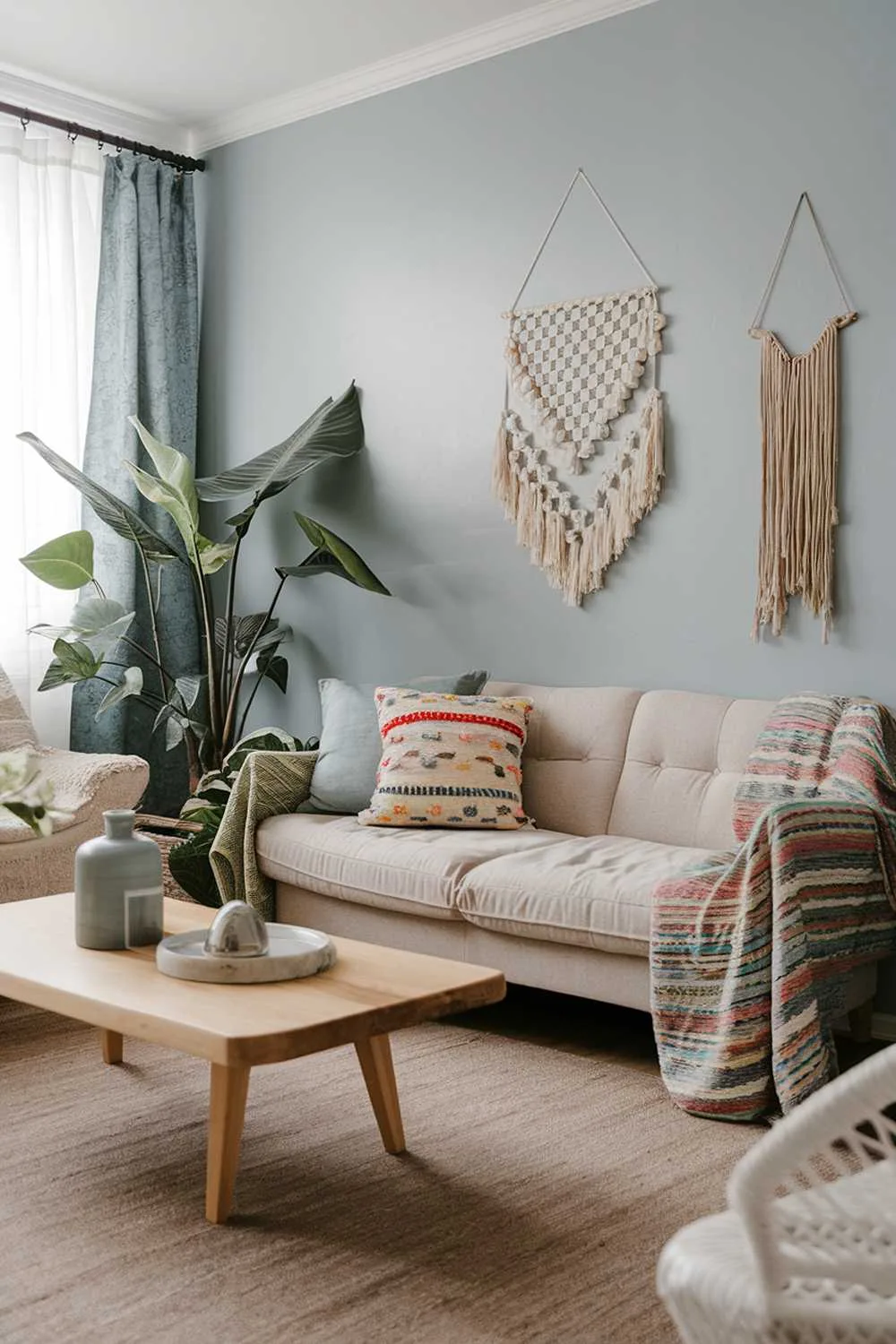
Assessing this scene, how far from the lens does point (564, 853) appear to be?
3373 mm

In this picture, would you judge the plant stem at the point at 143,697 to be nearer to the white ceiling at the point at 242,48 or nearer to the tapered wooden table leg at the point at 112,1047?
the tapered wooden table leg at the point at 112,1047

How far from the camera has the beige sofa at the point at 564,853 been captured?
312 cm

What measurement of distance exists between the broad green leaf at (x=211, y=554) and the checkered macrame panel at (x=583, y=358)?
3.51ft

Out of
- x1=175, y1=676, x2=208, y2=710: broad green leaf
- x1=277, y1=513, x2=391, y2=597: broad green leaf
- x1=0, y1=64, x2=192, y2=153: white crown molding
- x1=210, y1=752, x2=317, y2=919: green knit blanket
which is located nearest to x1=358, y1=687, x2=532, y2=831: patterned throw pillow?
x1=210, y1=752, x2=317, y2=919: green knit blanket

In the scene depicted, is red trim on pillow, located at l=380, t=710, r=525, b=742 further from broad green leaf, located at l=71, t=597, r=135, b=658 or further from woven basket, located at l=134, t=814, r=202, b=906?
broad green leaf, located at l=71, t=597, r=135, b=658

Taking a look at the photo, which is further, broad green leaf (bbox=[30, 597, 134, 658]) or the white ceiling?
broad green leaf (bbox=[30, 597, 134, 658])

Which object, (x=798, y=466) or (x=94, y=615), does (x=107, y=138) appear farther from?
(x=798, y=466)

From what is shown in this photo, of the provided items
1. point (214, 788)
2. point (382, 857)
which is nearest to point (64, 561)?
point (214, 788)

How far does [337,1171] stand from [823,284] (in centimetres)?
243

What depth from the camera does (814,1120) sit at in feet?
3.92

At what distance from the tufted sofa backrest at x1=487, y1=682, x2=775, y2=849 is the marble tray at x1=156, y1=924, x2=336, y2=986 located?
134 cm

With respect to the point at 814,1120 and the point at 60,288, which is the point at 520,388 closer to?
the point at 60,288

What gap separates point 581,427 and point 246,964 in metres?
2.18

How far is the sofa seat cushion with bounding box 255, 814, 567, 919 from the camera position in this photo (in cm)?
336
